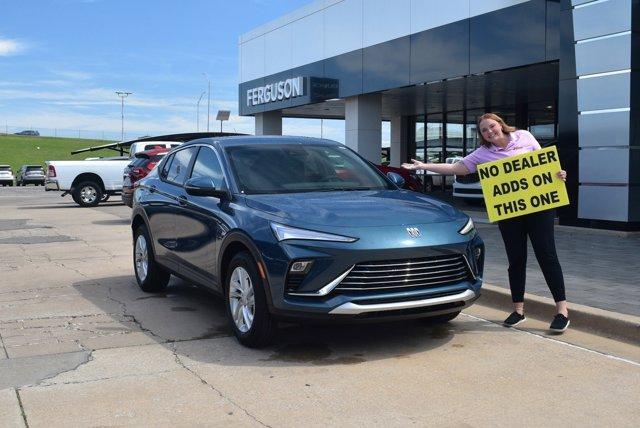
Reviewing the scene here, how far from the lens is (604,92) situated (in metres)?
11.8

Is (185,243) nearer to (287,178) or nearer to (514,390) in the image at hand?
(287,178)

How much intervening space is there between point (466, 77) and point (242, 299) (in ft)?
42.3

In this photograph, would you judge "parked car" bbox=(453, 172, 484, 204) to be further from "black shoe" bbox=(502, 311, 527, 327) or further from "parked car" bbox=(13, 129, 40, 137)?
"parked car" bbox=(13, 129, 40, 137)

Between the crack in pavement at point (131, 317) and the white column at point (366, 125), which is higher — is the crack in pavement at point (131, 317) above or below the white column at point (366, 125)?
below

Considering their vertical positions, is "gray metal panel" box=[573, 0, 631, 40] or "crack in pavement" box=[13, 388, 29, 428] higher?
"gray metal panel" box=[573, 0, 631, 40]

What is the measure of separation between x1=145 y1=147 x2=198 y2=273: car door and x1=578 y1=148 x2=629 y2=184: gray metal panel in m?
7.76

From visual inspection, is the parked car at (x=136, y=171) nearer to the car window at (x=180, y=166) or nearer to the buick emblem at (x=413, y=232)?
the car window at (x=180, y=166)

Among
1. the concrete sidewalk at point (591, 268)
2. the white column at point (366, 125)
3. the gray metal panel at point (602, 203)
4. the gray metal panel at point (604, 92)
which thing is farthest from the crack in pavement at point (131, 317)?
the white column at point (366, 125)

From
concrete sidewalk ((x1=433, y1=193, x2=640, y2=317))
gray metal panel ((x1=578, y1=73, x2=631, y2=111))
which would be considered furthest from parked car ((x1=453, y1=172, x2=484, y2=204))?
gray metal panel ((x1=578, y1=73, x2=631, y2=111))

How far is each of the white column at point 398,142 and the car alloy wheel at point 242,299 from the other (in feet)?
79.0

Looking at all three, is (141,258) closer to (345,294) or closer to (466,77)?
(345,294)

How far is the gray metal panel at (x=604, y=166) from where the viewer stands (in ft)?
38.0

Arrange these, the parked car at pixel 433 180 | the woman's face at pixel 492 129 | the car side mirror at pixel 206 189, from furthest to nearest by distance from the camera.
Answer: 1. the parked car at pixel 433 180
2. the woman's face at pixel 492 129
3. the car side mirror at pixel 206 189

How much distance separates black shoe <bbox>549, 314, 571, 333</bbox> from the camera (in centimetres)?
571
